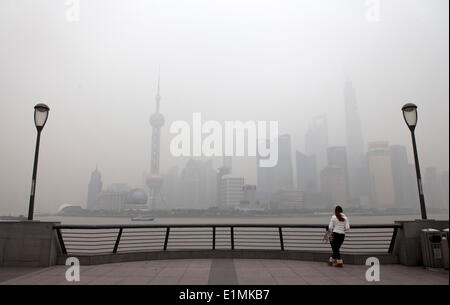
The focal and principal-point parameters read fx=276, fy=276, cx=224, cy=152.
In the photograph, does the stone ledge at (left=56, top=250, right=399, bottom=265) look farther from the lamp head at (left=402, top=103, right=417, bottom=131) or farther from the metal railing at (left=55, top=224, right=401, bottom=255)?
the lamp head at (left=402, top=103, right=417, bottom=131)

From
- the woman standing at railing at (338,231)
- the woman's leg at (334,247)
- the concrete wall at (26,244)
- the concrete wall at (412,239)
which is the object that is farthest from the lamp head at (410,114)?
the concrete wall at (26,244)

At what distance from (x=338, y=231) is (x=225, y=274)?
3428 millimetres

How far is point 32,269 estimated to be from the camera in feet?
25.2

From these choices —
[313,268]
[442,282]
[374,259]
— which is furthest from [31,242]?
[442,282]

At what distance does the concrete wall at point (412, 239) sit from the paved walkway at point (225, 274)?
1.45ft

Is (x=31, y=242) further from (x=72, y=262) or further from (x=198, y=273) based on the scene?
(x=198, y=273)

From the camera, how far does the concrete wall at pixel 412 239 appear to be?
314 inches

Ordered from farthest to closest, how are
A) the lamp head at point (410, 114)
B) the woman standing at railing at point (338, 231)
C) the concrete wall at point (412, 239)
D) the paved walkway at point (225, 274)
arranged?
the lamp head at point (410, 114), the concrete wall at point (412, 239), the woman standing at railing at point (338, 231), the paved walkway at point (225, 274)

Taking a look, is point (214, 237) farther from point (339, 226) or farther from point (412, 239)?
point (412, 239)

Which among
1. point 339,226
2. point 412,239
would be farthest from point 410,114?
point 339,226

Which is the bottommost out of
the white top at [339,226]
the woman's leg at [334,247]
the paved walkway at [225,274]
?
the paved walkway at [225,274]

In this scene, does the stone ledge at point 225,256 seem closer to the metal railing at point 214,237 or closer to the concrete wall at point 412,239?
the metal railing at point 214,237

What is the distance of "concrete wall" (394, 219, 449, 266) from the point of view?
7.98 meters

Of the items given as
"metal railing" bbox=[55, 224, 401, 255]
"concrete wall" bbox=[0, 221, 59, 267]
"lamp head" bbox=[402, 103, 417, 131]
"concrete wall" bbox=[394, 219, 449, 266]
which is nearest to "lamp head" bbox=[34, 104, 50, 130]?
"concrete wall" bbox=[0, 221, 59, 267]
